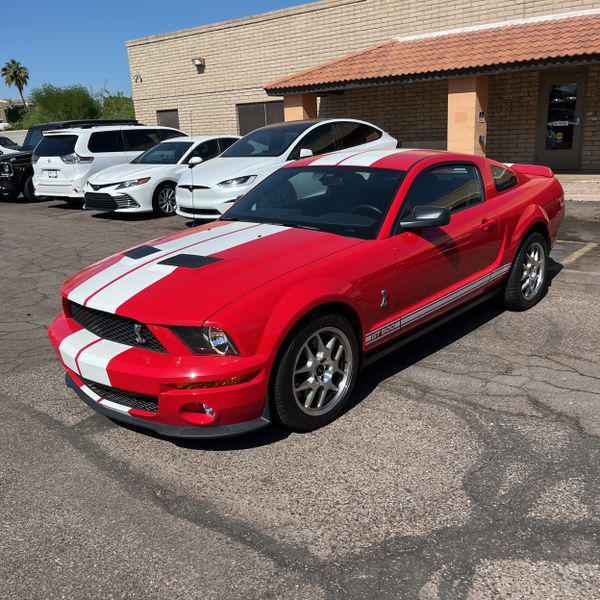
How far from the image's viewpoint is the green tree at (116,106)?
1806 inches

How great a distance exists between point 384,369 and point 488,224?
Result: 1457 mm

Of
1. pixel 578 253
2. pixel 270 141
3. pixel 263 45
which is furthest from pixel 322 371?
pixel 263 45

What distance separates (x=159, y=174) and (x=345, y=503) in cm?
1003

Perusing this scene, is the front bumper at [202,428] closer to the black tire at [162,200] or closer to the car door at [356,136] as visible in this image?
the car door at [356,136]

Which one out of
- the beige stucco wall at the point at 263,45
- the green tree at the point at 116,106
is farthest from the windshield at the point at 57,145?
the green tree at the point at 116,106

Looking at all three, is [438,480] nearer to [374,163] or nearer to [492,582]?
[492,582]

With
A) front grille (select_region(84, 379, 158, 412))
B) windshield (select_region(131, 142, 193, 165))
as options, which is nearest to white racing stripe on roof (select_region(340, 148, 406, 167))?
front grille (select_region(84, 379, 158, 412))

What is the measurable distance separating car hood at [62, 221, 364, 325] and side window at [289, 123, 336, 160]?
19.7 feet

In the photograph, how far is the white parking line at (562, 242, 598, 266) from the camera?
289 inches

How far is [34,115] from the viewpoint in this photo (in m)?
51.0

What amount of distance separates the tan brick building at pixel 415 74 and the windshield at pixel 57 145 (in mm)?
5668

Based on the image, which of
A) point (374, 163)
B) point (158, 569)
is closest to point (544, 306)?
point (374, 163)

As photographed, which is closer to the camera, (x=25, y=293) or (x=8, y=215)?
(x=25, y=293)

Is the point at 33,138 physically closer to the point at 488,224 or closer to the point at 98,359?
the point at 488,224
